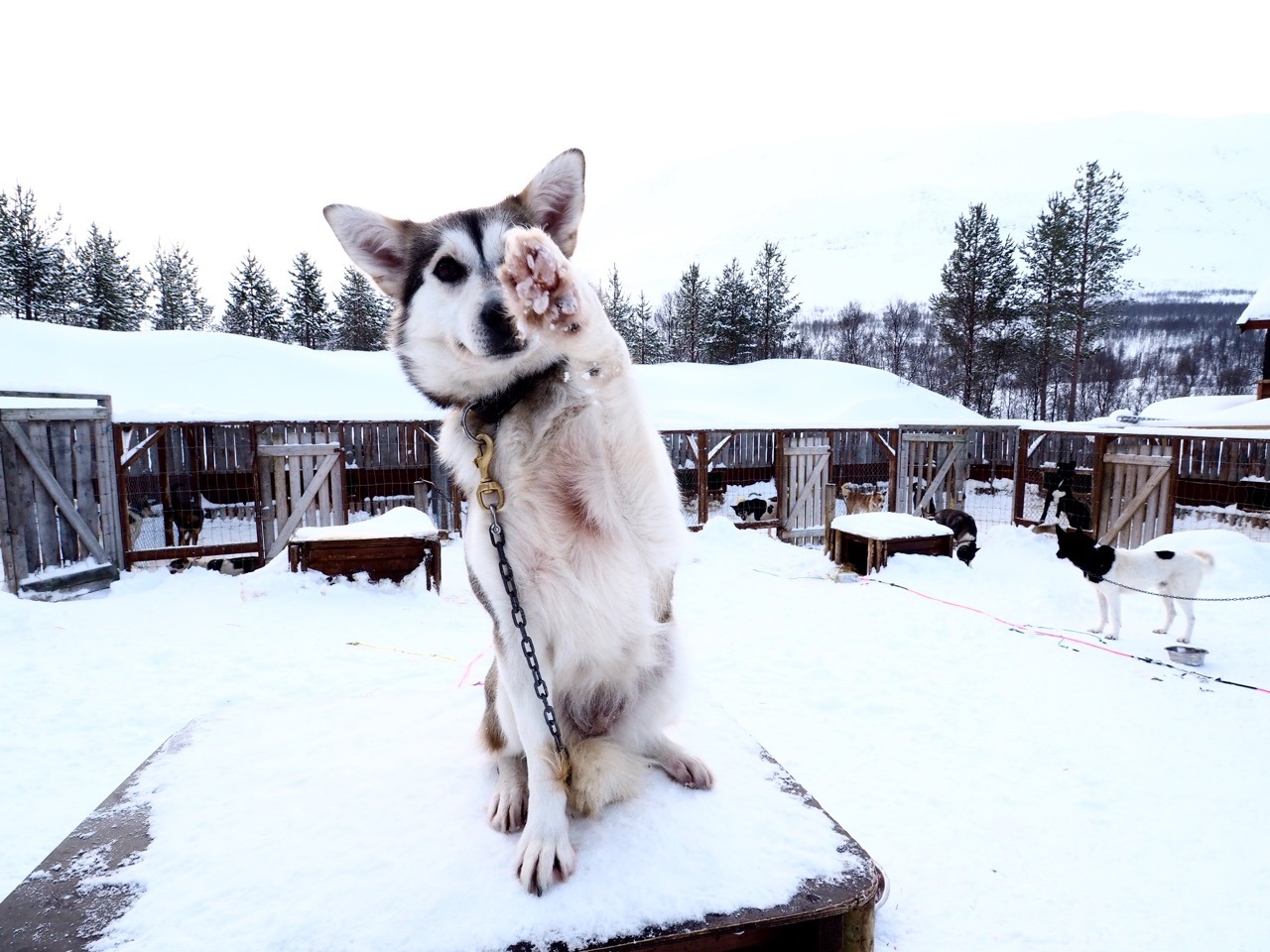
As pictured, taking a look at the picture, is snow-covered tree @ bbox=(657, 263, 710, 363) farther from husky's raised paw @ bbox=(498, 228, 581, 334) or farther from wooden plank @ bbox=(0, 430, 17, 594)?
husky's raised paw @ bbox=(498, 228, 581, 334)

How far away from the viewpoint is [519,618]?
158 centimetres

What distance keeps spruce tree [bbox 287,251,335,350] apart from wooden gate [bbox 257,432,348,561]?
31.0 m

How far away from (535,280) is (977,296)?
30354mm

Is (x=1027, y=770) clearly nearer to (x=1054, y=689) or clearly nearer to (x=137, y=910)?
(x=1054, y=689)

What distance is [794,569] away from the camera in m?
8.38

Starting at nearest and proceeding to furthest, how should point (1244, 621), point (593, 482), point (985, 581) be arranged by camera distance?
point (593, 482) → point (1244, 621) → point (985, 581)

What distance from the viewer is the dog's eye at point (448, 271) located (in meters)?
1.87

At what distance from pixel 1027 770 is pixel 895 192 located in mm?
130259

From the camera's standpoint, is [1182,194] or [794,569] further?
[1182,194]

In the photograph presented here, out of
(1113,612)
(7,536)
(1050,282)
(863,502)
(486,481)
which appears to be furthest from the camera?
(1050,282)

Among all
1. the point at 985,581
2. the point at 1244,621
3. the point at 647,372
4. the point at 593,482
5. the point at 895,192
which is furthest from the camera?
the point at 895,192

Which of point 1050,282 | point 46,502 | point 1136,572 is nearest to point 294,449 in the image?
point 46,502

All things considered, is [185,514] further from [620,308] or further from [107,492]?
[620,308]

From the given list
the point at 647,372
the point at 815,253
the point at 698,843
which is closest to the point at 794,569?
the point at 698,843
